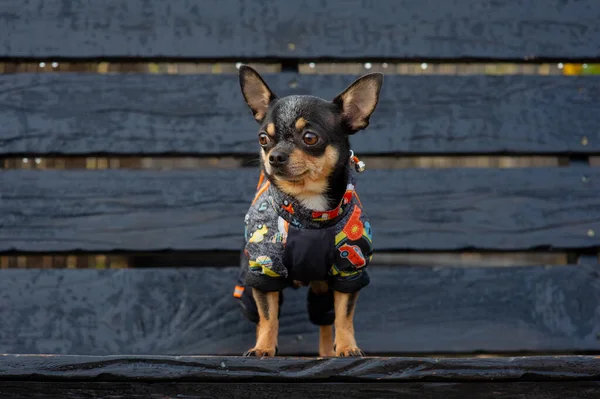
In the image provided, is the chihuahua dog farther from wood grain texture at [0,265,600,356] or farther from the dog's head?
wood grain texture at [0,265,600,356]

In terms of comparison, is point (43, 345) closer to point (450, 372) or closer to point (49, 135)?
point (49, 135)

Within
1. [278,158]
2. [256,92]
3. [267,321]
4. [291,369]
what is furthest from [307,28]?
[291,369]

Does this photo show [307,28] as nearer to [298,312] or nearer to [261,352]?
[298,312]

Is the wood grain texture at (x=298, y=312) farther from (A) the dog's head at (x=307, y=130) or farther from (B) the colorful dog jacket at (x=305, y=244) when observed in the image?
(A) the dog's head at (x=307, y=130)

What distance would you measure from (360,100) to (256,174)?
75 cm

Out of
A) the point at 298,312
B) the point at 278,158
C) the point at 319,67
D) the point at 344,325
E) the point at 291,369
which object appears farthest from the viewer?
the point at 319,67

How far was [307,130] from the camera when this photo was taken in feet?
5.89

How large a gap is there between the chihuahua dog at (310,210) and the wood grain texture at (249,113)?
64cm

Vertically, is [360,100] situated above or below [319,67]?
below

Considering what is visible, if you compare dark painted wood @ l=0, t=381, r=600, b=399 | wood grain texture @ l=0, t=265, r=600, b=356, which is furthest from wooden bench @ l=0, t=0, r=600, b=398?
dark painted wood @ l=0, t=381, r=600, b=399

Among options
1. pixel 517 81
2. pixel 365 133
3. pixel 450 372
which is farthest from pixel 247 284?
pixel 517 81

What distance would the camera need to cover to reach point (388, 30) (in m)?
2.57

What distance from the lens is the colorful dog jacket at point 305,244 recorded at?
5.96 feet

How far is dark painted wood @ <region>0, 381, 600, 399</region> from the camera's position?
1.48 meters
